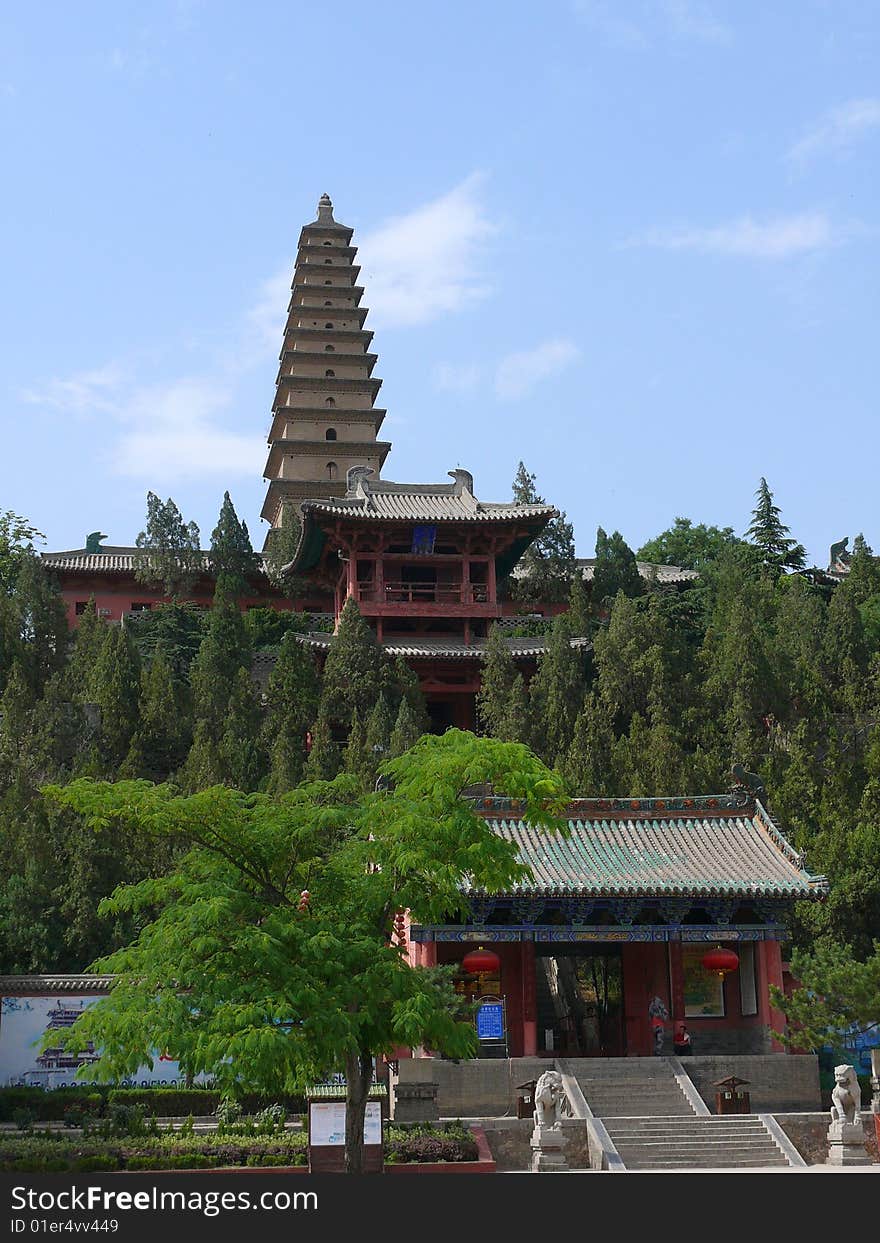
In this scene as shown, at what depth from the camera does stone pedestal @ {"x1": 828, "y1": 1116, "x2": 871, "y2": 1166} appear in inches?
756

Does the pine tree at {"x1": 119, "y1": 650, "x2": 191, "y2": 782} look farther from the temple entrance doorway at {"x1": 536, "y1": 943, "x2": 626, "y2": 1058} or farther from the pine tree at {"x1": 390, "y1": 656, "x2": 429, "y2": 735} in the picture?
the temple entrance doorway at {"x1": 536, "y1": 943, "x2": 626, "y2": 1058}

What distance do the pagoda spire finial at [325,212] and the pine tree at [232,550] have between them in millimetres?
16717

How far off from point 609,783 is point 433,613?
37.9 ft

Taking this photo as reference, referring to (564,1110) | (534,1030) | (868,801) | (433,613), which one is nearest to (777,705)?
(868,801)

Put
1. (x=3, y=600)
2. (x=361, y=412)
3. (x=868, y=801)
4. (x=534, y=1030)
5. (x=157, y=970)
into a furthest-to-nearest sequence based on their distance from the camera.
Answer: (x=361, y=412) → (x=3, y=600) → (x=868, y=801) → (x=534, y=1030) → (x=157, y=970)

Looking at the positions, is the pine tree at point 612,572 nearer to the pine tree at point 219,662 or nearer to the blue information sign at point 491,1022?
the pine tree at point 219,662

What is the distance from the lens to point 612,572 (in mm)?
45750

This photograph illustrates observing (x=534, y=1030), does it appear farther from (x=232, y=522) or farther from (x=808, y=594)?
(x=232, y=522)

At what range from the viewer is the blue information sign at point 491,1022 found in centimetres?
2322

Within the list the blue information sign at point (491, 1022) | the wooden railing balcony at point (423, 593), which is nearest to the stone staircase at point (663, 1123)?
the blue information sign at point (491, 1022)

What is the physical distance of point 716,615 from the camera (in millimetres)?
41750

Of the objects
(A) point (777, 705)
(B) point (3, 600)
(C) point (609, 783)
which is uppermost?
(B) point (3, 600)

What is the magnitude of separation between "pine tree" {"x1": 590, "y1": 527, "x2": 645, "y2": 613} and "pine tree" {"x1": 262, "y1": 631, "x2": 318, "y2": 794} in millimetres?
10258

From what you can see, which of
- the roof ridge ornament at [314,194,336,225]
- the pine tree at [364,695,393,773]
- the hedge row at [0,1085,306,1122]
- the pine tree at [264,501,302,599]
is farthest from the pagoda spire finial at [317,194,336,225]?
the hedge row at [0,1085,306,1122]
